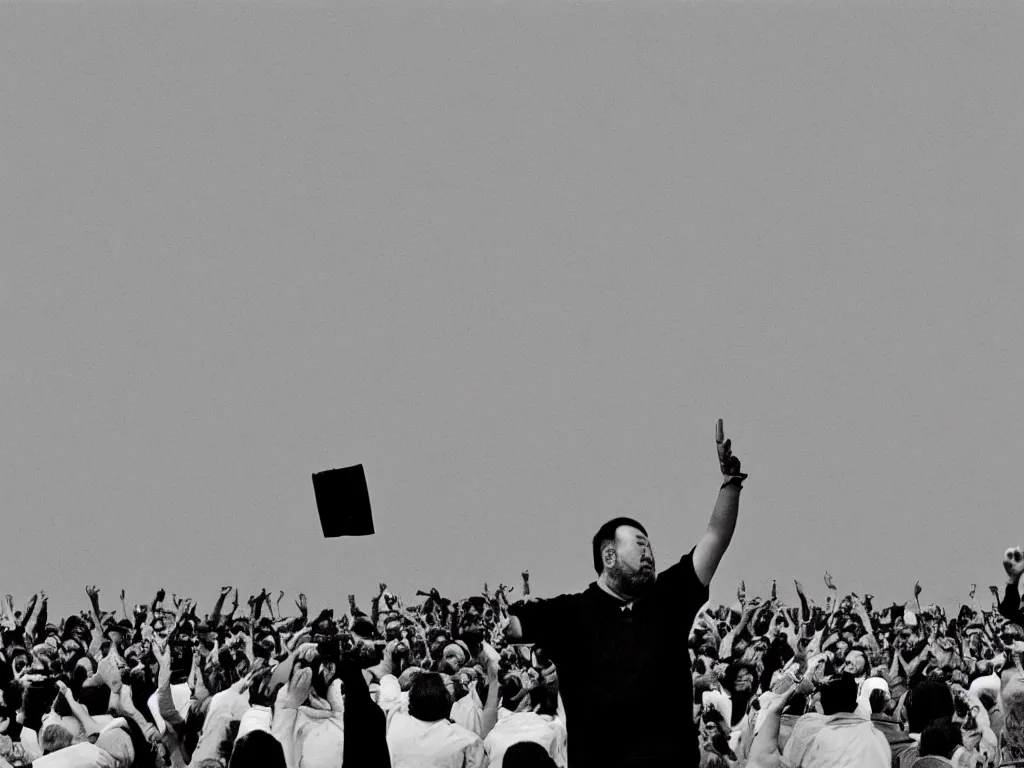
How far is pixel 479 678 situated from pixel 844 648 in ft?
8.14

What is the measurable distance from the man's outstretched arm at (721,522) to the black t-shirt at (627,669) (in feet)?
0.19

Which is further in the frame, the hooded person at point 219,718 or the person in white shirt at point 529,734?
the person in white shirt at point 529,734

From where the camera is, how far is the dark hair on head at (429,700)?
8.44 metres

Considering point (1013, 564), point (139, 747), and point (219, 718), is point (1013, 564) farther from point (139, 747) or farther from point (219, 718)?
point (139, 747)

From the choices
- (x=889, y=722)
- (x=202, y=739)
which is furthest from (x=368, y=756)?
(x=889, y=722)

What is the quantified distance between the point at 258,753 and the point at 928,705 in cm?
356

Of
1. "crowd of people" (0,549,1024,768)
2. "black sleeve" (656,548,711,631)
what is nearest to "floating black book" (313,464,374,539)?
"crowd of people" (0,549,1024,768)

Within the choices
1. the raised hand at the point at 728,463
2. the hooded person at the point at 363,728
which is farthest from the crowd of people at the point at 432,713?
the raised hand at the point at 728,463

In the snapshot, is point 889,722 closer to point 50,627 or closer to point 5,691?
point 5,691

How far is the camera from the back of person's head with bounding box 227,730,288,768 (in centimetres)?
660

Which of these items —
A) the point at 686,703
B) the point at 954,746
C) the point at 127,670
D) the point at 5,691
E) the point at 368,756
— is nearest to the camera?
the point at 686,703

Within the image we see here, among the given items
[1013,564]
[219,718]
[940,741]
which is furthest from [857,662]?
[219,718]

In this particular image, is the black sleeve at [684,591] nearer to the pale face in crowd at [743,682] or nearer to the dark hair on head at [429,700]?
the dark hair on head at [429,700]

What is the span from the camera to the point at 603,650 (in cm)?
596
